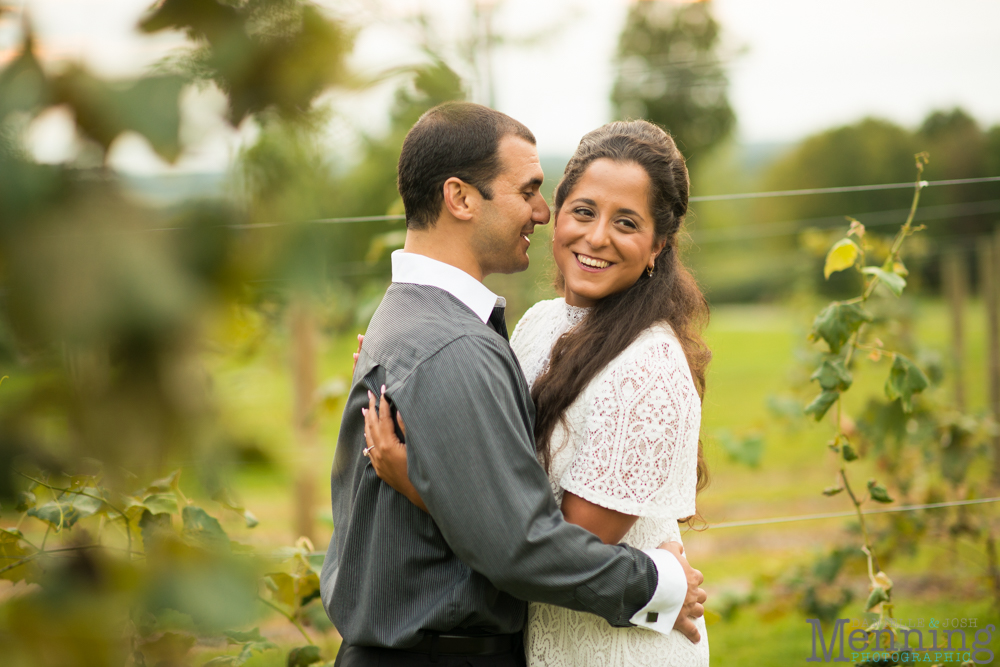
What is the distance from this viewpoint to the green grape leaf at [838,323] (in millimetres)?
2279

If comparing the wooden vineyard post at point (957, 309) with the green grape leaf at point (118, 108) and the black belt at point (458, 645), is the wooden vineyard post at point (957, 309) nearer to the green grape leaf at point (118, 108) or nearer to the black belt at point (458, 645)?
the black belt at point (458, 645)

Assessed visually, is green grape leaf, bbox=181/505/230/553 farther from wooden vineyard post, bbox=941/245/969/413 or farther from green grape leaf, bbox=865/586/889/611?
wooden vineyard post, bbox=941/245/969/413

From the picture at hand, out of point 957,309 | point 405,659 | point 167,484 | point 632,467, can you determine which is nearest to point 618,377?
point 632,467

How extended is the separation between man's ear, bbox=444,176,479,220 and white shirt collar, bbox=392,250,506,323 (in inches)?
4.1

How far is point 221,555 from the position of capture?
45 centimetres

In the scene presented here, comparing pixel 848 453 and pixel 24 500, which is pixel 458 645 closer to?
pixel 24 500

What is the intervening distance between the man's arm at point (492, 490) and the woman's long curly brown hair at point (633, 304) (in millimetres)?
255

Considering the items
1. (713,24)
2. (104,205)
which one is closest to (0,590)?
(104,205)

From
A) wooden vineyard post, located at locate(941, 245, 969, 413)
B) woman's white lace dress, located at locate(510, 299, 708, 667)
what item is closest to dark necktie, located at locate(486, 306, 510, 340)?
woman's white lace dress, located at locate(510, 299, 708, 667)

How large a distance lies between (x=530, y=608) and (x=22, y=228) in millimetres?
1483

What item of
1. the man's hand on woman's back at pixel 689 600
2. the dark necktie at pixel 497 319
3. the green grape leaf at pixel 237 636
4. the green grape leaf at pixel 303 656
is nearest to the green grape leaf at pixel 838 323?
the man's hand on woman's back at pixel 689 600

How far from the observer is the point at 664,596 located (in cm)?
148

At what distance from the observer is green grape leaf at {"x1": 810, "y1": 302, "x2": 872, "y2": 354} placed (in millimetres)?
2279

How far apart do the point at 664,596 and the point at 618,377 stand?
420 millimetres
